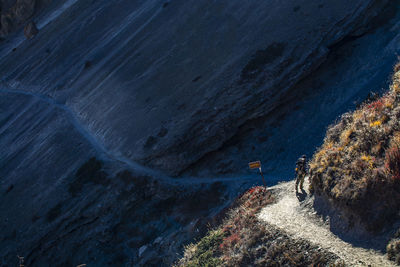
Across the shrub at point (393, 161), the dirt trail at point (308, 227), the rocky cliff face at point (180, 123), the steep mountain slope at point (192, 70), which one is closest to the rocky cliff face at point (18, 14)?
the steep mountain slope at point (192, 70)

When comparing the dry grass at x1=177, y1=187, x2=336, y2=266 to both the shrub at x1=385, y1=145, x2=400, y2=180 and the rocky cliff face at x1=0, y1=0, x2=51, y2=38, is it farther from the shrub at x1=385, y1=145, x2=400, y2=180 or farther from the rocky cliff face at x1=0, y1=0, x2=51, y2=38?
the rocky cliff face at x1=0, y1=0, x2=51, y2=38

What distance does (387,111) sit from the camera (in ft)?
46.0

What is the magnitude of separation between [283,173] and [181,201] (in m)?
7.82

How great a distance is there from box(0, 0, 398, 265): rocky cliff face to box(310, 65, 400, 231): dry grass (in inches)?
357

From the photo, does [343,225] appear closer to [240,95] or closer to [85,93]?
[240,95]

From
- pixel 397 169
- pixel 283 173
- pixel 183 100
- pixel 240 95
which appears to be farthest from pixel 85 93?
pixel 397 169

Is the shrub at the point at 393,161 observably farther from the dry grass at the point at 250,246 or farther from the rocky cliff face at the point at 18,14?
the rocky cliff face at the point at 18,14

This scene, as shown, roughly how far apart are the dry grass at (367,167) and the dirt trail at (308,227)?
978 mm

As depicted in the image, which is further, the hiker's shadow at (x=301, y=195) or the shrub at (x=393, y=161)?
the hiker's shadow at (x=301, y=195)

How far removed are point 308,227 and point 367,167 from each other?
3.21 m

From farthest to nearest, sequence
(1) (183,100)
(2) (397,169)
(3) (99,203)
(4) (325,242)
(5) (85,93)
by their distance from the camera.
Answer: (5) (85,93) → (1) (183,100) → (3) (99,203) → (4) (325,242) → (2) (397,169)

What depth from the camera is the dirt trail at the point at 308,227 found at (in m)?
10.6

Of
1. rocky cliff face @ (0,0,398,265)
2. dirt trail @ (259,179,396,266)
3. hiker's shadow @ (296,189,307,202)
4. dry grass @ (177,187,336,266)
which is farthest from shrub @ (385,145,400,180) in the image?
rocky cliff face @ (0,0,398,265)

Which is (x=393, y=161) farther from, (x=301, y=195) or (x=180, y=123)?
(x=180, y=123)
